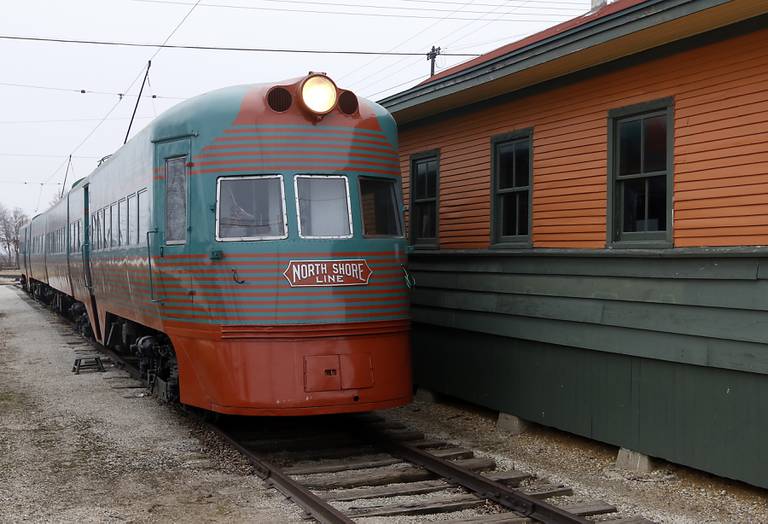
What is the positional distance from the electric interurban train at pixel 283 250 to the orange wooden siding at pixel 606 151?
1.73m

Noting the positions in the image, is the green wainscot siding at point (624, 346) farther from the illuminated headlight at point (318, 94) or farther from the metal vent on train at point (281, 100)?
the metal vent on train at point (281, 100)

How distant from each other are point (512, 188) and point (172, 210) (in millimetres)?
3693

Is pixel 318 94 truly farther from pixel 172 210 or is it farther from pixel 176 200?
pixel 172 210

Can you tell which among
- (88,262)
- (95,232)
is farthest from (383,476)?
(88,262)

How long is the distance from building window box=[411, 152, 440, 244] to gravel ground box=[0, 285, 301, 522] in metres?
3.94

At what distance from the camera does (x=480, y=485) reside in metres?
6.16

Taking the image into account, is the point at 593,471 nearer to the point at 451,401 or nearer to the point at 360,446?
the point at 360,446

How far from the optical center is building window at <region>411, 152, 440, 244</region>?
416 inches

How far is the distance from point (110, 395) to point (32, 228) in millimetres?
20082

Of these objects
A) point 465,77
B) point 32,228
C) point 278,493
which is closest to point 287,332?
point 278,493

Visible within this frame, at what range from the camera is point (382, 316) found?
7234 mm

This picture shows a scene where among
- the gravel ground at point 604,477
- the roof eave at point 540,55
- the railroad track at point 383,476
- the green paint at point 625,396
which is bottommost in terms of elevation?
the gravel ground at point 604,477

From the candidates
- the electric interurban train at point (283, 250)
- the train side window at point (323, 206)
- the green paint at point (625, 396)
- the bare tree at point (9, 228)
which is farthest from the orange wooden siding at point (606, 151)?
the bare tree at point (9, 228)

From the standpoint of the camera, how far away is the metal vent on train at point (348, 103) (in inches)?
290
